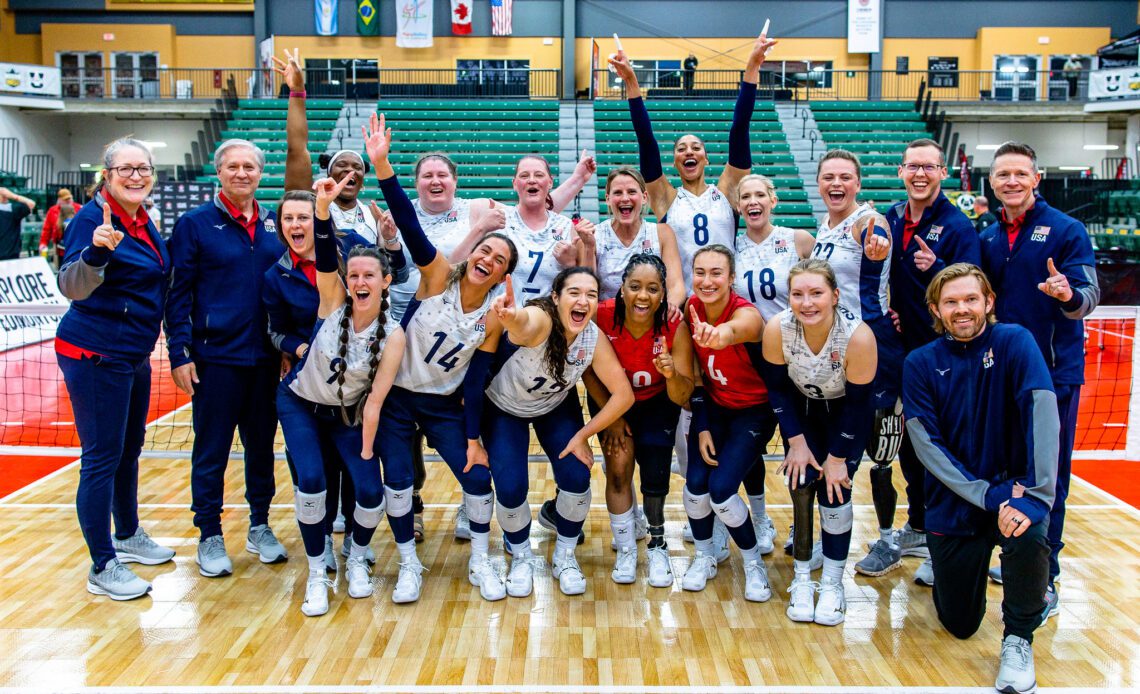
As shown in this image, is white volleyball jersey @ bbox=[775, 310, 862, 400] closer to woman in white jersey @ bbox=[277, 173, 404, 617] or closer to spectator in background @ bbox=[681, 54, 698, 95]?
woman in white jersey @ bbox=[277, 173, 404, 617]

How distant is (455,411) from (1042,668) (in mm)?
2727

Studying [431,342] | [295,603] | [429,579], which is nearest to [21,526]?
[295,603]

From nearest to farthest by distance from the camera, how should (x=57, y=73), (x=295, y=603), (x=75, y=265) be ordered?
(x=75, y=265) < (x=295, y=603) < (x=57, y=73)

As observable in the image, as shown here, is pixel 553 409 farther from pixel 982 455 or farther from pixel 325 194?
pixel 982 455

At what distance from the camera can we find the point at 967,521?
3746 millimetres

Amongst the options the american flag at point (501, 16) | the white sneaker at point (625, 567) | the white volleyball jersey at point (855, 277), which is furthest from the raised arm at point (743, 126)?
the american flag at point (501, 16)

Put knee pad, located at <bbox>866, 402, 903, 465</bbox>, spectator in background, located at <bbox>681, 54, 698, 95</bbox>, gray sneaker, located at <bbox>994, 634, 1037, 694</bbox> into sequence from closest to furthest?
gray sneaker, located at <bbox>994, 634, 1037, 694</bbox> → knee pad, located at <bbox>866, 402, 903, 465</bbox> → spectator in background, located at <bbox>681, 54, 698, 95</bbox>

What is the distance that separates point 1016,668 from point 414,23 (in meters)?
24.8

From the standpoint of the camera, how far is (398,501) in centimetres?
439

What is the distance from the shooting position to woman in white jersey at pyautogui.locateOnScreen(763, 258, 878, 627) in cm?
399

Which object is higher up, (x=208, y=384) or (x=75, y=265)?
(x=75, y=265)

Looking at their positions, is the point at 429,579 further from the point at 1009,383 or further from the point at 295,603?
the point at 1009,383

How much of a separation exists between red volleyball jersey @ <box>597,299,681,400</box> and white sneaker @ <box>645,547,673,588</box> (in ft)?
2.62

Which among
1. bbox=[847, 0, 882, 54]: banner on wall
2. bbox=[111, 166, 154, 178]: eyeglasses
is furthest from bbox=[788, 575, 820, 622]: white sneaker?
bbox=[847, 0, 882, 54]: banner on wall
